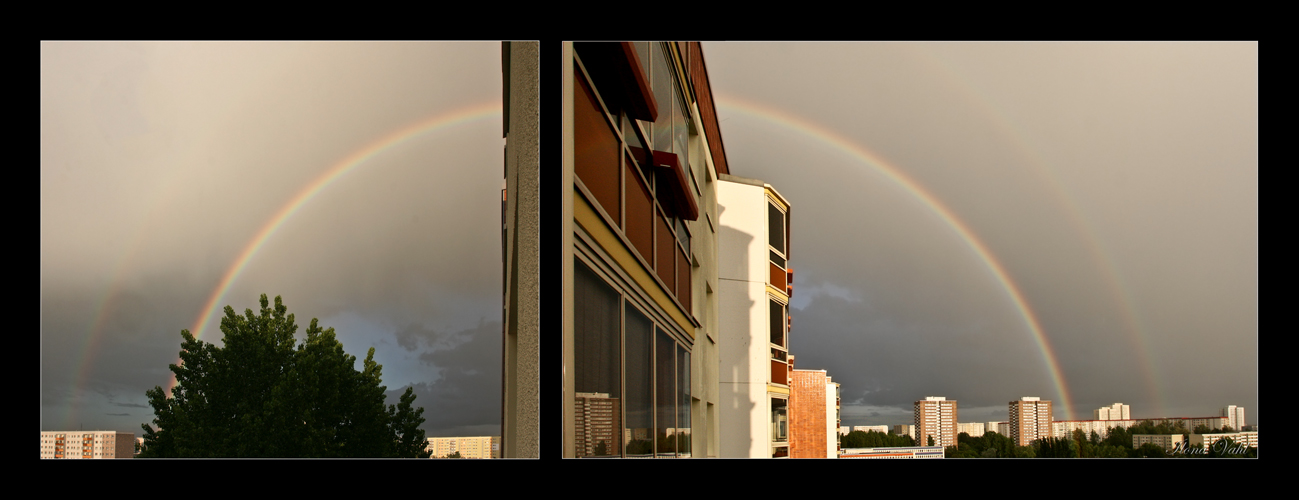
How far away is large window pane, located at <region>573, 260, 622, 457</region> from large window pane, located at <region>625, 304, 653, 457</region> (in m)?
0.52

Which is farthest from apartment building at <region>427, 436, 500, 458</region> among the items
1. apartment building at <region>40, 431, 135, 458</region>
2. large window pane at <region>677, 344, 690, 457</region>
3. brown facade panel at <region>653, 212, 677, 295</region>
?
brown facade panel at <region>653, 212, 677, 295</region>

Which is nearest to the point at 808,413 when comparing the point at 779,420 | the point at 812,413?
the point at 812,413

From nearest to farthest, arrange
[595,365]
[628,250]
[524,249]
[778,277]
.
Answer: [524,249]
[595,365]
[628,250]
[778,277]

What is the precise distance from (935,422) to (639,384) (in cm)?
5622

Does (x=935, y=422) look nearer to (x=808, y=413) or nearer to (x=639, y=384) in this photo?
(x=808, y=413)

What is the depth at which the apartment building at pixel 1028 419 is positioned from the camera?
51781 mm

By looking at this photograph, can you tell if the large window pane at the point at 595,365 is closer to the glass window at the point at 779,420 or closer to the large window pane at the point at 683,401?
the large window pane at the point at 683,401

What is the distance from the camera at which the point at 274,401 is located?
45844 mm

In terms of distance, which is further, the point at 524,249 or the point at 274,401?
the point at 274,401
